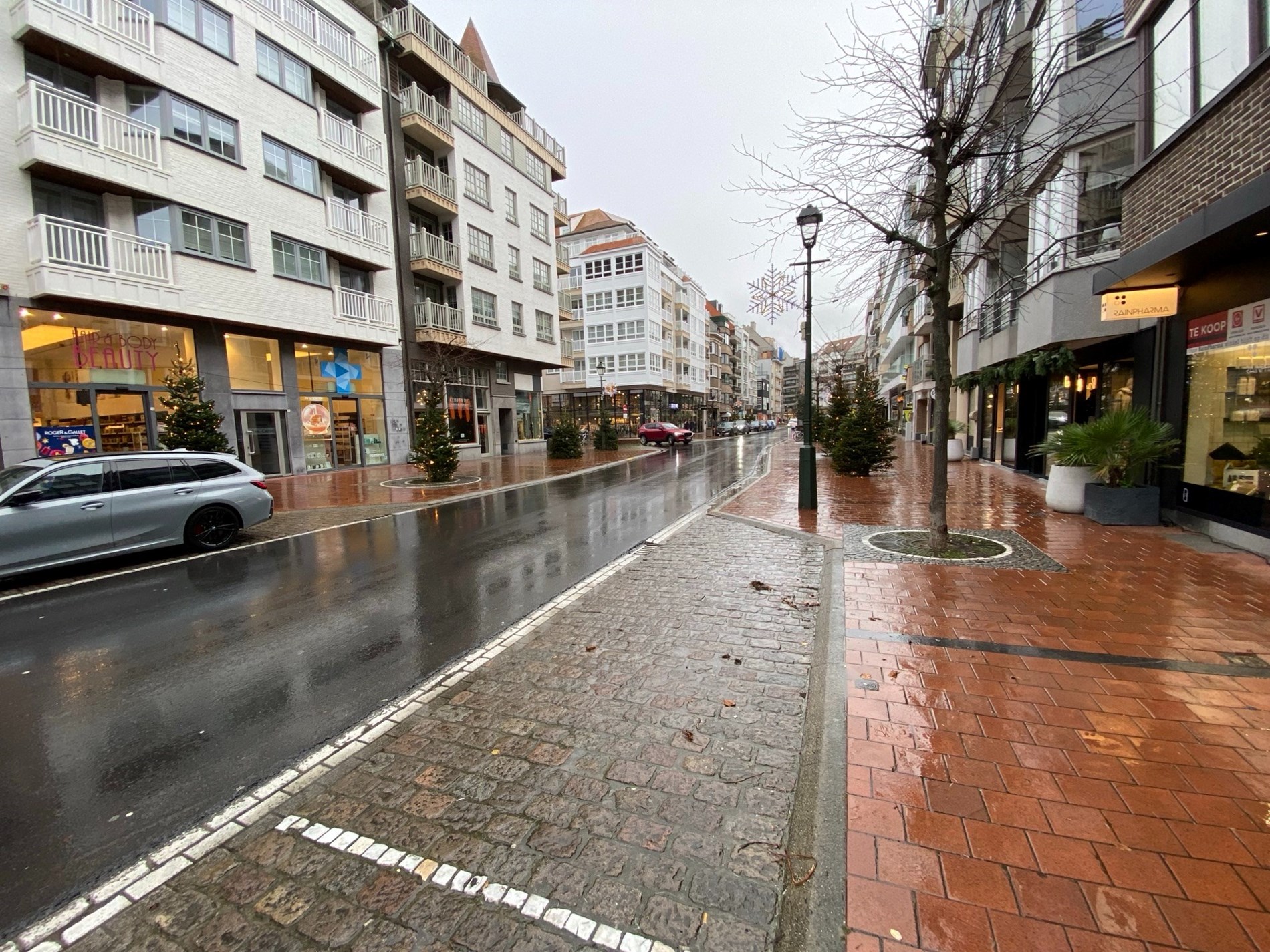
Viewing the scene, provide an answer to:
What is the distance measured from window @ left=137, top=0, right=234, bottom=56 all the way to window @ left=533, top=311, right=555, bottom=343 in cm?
1621

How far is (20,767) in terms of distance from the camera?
3.06 meters

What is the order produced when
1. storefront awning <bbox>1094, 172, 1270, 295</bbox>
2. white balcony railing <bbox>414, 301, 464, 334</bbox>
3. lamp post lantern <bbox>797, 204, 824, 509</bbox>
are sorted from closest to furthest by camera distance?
storefront awning <bbox>1094, 172, 1270, 295</bbox>
lamp post lantern <bbox>797, 204, 824, 509</bbox>
white balcony railing <bbox>414, 301, 464, 334</bbox>

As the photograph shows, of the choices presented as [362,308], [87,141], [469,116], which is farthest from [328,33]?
[87,141]

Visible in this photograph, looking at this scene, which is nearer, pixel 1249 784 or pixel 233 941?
pixel 233 941

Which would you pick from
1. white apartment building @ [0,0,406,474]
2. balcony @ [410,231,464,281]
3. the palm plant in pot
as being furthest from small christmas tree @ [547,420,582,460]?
the palm plant in pot

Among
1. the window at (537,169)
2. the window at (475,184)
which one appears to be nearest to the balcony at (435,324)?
the window at (475,184)

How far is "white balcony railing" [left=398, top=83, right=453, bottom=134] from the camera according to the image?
2247cm

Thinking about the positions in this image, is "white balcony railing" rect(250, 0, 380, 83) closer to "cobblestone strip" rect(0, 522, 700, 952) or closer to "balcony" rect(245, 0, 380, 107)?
"balcony" rect(245, 0, 380, 107)

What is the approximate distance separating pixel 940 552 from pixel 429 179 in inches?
970

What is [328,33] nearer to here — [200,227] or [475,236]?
[475,236]

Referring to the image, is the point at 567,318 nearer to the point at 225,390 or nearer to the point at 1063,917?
the point at 225,390

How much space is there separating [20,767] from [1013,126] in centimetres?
1020

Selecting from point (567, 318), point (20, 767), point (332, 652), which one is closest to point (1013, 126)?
point (332, 652)

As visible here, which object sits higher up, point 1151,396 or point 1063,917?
point 1151,396
